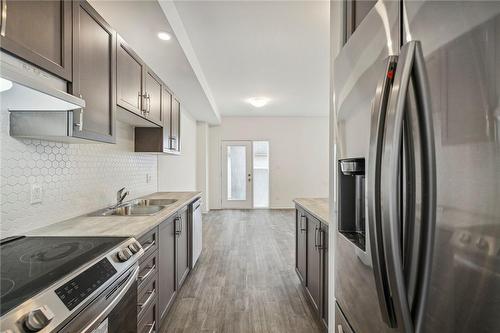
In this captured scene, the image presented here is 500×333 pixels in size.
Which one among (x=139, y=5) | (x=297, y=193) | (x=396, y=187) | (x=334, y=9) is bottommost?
(x=297, y=193)

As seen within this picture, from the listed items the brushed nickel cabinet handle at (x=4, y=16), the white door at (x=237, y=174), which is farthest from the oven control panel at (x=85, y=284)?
the white door at (x=237, y=174)

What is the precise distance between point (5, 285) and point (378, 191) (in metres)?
1.14

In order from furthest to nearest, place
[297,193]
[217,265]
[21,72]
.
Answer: [297,193], [217,265], [21,72]

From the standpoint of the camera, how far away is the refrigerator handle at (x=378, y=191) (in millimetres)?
671

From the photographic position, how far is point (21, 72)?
83 cm

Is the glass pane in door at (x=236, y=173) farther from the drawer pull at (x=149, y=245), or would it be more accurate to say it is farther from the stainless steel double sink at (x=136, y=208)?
the drawer pull at (x=149, y=245)

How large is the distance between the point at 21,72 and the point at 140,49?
2.18m

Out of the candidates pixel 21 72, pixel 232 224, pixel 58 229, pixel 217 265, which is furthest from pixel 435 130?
pixel 232 224

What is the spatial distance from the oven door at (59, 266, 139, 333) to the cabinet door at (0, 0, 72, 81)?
38.8 inches

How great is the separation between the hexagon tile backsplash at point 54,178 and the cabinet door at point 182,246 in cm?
67

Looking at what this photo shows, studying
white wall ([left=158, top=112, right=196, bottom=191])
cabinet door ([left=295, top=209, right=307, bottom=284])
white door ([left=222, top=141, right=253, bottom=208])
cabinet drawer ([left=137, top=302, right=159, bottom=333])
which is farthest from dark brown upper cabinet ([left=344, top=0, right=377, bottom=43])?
white door ([left=222, top=141, right=253, bottom=208])

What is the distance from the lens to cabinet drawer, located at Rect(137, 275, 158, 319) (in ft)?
5.14

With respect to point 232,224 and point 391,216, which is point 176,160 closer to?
point 232,224

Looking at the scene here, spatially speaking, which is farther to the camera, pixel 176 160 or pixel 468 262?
pixel 176 160
